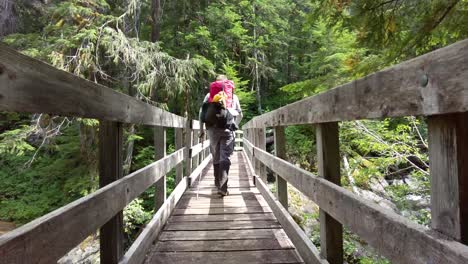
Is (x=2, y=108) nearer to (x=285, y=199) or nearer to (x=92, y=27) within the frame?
(x=285, y=199)

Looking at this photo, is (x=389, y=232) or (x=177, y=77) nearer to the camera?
(x=389, y=232)

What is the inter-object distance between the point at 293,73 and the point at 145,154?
16.7 metres

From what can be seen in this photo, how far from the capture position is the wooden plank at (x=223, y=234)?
3408 millimetres

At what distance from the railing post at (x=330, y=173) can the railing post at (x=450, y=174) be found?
1009 millimetres

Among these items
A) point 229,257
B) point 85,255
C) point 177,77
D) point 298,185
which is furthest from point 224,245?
point 177,77

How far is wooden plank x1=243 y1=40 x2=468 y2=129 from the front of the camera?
98 centimetres

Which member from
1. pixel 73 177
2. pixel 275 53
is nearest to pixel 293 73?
pixel 275 53

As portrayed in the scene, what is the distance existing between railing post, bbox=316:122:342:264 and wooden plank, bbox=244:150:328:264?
0.27 ft

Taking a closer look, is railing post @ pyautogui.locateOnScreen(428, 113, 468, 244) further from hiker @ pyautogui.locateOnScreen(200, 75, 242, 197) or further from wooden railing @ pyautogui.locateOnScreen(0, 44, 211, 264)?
hiker @ pyautogui.locateOnScreen(200, 75, 242, 197)

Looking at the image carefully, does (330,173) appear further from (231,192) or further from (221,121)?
(231,192)

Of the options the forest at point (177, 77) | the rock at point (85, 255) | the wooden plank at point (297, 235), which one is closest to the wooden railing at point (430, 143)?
the wooden plank at point (297, 235)

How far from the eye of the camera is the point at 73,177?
9914 mm

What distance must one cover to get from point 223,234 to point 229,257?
636 mm

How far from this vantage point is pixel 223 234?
3.53 m
